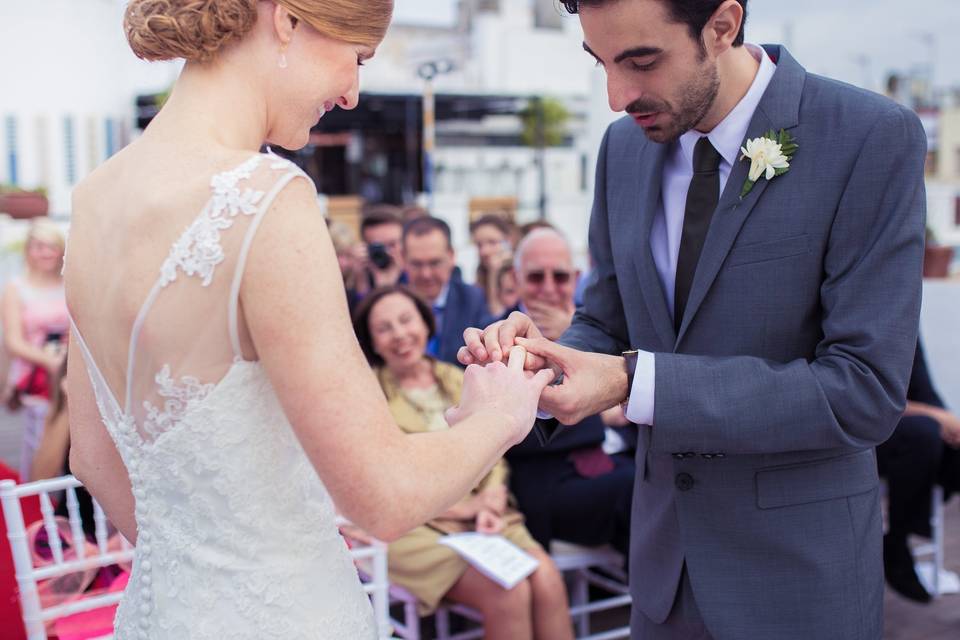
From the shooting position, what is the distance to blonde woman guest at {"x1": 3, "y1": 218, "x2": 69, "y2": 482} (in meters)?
6.09

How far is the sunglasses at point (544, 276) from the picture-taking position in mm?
4668

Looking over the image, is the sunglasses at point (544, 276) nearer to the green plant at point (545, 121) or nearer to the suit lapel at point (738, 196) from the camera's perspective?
the suit lapel at point (738, 196)

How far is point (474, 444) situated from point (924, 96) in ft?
165

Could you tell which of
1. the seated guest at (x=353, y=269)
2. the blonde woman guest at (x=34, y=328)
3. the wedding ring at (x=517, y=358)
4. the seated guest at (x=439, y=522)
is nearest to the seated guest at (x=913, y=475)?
the seated guest at (x=439, y=522)

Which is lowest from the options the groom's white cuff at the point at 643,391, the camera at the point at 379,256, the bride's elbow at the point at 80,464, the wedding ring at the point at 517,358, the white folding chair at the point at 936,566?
the white folding chair at the point at 936,566

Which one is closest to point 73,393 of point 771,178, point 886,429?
point 771,178

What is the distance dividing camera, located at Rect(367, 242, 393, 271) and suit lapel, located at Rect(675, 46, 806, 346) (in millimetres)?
4182

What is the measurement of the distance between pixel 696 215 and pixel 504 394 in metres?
A: 0.60

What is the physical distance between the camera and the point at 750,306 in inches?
66.7

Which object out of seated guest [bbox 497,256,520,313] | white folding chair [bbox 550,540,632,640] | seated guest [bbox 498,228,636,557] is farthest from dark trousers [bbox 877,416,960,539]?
seated guest [bbox 497,256,520,313]

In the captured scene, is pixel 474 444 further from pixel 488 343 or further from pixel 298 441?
pixel 488 343

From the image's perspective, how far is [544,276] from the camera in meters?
4.67

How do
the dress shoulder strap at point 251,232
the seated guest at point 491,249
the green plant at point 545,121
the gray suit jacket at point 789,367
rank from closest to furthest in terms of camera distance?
the dress shoulder strap at point 251,232, the gray suit jacket at point 789,367, the seated guest at point 491,249, the green plant at point 545,121

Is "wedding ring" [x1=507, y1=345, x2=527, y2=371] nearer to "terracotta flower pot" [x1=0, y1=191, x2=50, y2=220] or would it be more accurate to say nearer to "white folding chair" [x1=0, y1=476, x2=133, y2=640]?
"white folding chair" [x1=0, y1=476, x2=133, y2=640]
